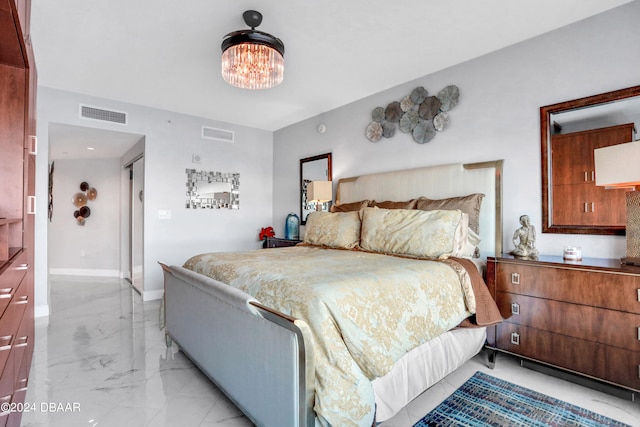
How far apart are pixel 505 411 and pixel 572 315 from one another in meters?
0.75

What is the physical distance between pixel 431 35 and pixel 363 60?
660 mm

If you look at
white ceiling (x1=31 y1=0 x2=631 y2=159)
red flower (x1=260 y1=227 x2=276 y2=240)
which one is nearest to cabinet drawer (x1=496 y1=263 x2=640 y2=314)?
white ceiling (x1=31 y1=0 x2=631 y2=159)

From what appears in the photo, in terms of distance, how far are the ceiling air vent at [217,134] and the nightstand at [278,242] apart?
1.75 meters

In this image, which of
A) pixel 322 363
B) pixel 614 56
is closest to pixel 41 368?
pixel 322 363

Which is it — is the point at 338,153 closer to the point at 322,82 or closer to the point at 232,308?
the point at 322,82

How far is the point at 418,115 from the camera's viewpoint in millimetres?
3434

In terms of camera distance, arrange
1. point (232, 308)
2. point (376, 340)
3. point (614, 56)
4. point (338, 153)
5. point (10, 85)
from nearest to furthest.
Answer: point (376, 340)
point (232, 308)
point (10, 85)
point (614, 56)
point (338, 153)

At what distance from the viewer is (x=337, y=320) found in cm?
142

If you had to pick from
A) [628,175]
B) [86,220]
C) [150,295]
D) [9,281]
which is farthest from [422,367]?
[86,220]

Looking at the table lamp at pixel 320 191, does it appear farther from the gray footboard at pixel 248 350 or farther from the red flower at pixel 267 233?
the gray footboard at pixel 248 350

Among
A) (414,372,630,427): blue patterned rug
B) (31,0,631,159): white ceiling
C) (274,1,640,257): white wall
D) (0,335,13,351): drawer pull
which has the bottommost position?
(414,372,630,427): blue patterned rug

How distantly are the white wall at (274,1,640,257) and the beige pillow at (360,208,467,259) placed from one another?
68 centimetres

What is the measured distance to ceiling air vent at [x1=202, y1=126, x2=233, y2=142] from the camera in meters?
4.90

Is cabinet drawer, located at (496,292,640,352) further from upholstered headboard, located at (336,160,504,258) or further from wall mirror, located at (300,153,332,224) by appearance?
wall mirror, located at (300,153,332,224)
